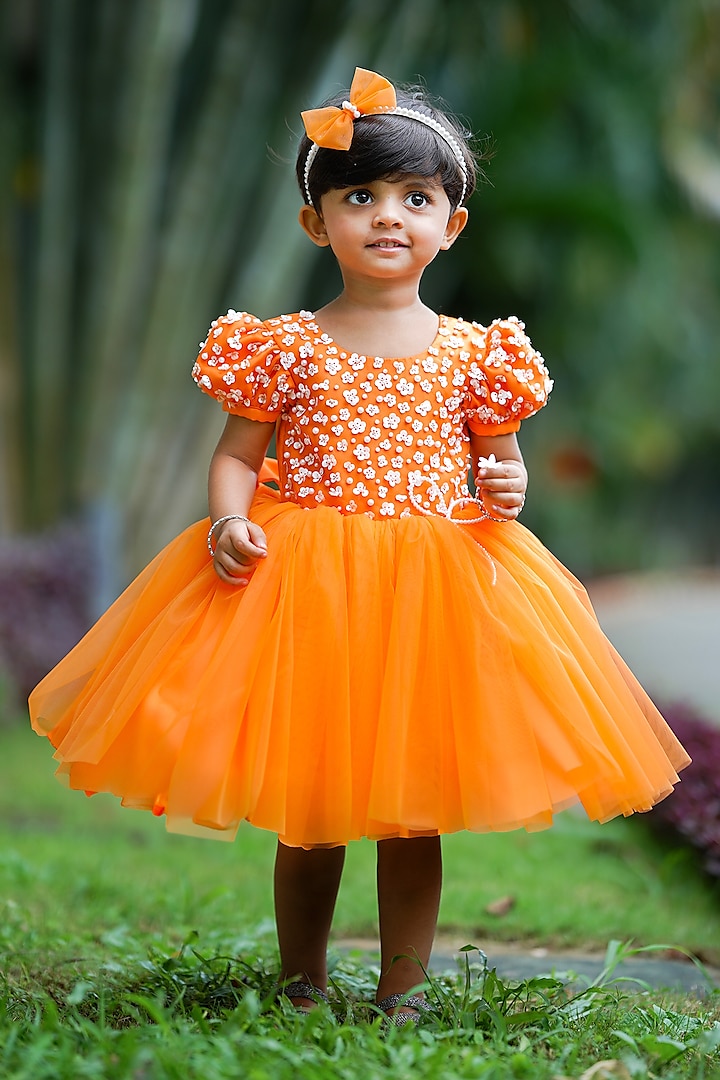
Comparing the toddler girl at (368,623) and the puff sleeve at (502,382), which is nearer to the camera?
the toddler girl at (368,623)

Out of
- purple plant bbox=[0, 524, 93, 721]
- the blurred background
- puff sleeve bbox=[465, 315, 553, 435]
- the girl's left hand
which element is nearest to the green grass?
the girl's left hand

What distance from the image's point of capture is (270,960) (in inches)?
127

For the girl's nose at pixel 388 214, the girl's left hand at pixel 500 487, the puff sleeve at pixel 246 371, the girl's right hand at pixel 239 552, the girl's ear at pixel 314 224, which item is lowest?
the girl's right hand at pixel 239 552

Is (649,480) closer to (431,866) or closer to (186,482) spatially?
(186,482)

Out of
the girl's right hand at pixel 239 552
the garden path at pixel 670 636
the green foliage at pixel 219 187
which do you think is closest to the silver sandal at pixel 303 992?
the girl's right hand at pixel 239 552

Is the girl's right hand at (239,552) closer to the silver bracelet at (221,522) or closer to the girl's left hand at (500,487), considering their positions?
the silver bracelet at (221,522)

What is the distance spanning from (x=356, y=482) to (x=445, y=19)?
28.2ft

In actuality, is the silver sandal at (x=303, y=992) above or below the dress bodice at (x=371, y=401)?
below

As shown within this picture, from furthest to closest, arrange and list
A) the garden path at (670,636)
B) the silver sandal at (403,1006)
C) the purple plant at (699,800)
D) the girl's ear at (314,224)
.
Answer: the garden path at (670,636), the purple plant at (699,800), the girl's ear at (314,224), the silver sandal at (403,1006)

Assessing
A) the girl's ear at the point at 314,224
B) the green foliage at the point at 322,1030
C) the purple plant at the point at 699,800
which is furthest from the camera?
the purple plant at the point at 699,800

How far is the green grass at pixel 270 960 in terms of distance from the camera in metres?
2.23

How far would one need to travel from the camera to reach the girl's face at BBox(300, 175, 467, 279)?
2.89m

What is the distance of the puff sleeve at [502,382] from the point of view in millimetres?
2916

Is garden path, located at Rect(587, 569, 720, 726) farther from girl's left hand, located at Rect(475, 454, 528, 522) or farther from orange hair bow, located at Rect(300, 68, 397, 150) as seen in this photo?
orange hair bow, located at Rect(300, 68, 397, 150)
